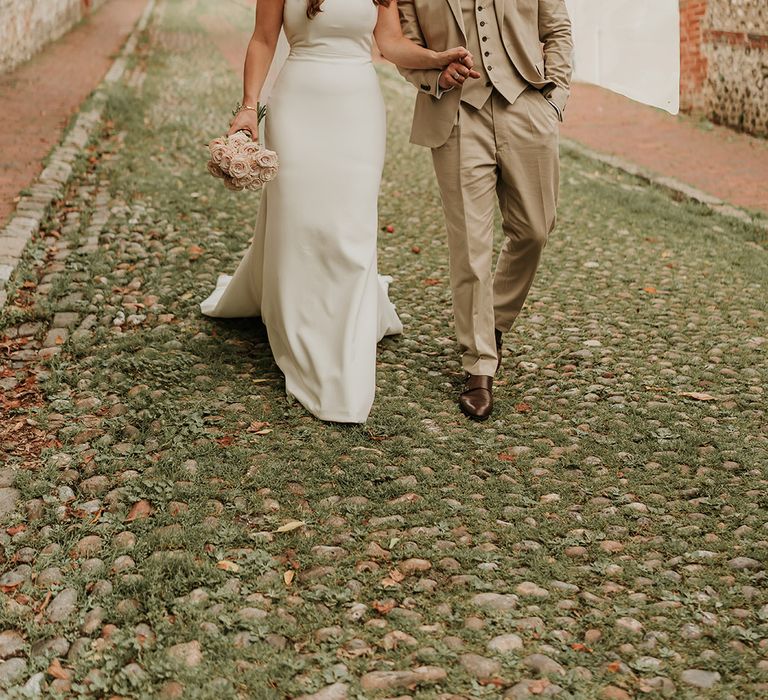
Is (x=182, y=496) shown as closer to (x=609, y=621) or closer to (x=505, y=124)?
(x=609, y=621)

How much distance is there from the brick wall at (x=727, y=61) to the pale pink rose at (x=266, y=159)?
349 inches

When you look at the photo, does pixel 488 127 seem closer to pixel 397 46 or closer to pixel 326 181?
pixel 397 46

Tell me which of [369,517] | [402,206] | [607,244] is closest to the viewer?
[369,517]

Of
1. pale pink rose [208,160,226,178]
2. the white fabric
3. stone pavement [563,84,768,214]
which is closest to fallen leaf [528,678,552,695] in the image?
pale pink rose [208,160,226,178]

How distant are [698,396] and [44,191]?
→ 5.60 meters

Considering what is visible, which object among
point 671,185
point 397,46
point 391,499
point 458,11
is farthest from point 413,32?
point 671,185

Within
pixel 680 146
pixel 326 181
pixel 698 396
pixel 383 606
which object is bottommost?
pixel 680 146

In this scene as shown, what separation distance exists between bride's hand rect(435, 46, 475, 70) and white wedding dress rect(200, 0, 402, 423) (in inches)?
17.2

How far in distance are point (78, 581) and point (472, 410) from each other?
200cm

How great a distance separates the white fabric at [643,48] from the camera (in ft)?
16.5

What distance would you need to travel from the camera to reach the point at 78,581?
322 cm

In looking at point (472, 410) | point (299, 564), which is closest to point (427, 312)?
point (472, 410)

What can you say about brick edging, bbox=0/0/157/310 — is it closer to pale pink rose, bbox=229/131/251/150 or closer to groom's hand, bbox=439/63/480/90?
pale pink rose, bbox=229/131/251/150

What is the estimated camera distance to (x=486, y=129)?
4445 millimetres
